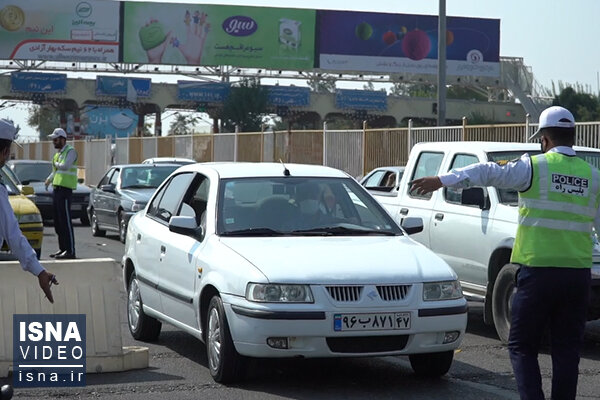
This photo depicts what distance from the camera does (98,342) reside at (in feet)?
25.7

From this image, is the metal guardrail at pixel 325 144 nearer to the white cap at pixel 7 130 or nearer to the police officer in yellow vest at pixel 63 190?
the police officer in yellow vest at pixel 63 190

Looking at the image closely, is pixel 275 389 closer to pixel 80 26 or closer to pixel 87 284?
pixel 87 284

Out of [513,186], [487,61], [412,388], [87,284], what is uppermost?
[487,61]

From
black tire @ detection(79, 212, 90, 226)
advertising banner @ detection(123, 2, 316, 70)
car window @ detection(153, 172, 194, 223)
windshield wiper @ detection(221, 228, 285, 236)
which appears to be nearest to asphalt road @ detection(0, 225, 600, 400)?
windshield wiper @ detection(221, 228, 285, 236)

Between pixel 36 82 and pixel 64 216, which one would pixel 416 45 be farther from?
pixel 64 216

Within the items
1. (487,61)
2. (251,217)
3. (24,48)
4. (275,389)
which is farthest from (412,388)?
(487,61)

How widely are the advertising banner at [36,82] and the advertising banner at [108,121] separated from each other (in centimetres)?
1120

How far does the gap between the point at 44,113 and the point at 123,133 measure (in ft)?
139

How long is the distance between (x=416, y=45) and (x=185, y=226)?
65063 mm

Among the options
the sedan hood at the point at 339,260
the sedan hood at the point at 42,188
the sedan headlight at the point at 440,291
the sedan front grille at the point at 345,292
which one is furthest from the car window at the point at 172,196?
the sedan hood at the point at 42,188

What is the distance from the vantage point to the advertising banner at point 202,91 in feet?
243

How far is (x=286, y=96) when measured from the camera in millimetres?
77062

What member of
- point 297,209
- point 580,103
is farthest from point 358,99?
point 297,209

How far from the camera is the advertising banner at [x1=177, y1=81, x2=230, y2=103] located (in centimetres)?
7394
